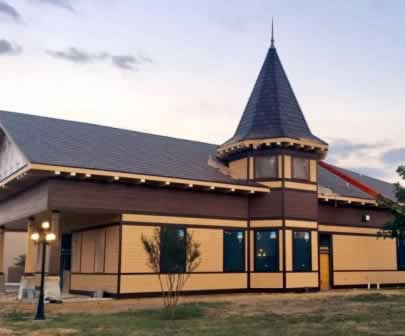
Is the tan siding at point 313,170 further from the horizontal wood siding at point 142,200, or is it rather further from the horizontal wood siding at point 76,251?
the horizontal wood siding at point 76,251

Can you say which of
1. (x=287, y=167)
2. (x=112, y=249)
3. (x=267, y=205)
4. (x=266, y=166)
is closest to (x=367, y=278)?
(x=267, y=205)

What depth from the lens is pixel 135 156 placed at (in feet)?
82.3

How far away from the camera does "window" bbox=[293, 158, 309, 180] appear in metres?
26.1

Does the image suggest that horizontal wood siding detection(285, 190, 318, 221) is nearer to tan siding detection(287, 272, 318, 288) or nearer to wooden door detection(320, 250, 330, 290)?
tan siding detection(287, 272, 318, 288)

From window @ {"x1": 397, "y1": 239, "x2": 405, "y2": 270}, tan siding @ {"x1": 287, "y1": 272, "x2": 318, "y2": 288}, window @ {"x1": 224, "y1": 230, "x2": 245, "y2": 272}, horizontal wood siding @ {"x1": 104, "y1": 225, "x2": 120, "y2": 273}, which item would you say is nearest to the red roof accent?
window @ {"x1": 397, "y1": 239, "x2": 405, "y2": 270}

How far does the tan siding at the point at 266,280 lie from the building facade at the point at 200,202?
0.05 m

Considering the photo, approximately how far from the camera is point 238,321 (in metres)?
15.0

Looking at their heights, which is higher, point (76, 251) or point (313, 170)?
point (313, 170)

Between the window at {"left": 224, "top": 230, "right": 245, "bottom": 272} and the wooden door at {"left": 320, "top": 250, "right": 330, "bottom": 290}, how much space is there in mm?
5031

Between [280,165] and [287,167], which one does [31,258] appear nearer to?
[280,165]

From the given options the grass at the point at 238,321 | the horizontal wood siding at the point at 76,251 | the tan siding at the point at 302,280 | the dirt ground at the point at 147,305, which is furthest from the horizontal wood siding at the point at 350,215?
the horizontal wood siding at the point at 76,251

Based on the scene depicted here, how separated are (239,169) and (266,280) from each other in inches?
216

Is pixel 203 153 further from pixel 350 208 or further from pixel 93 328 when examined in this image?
pixel 93 328

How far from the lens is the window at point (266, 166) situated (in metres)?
26.1
